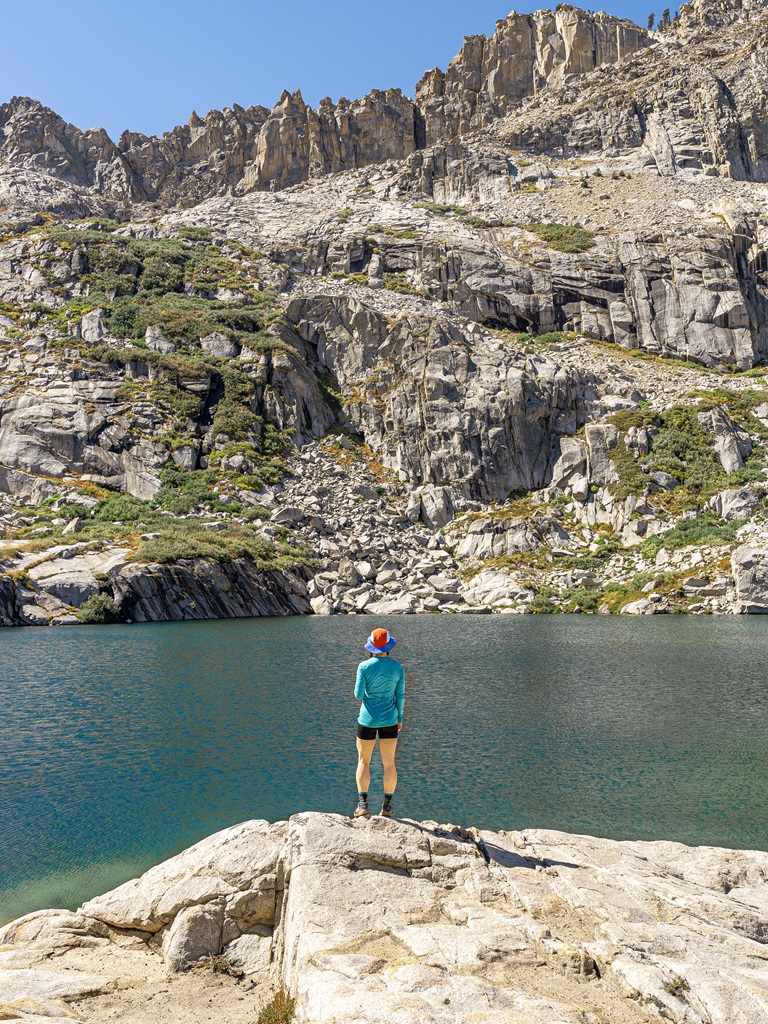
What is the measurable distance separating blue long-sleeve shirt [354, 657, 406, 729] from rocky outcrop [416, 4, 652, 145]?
133214 mm

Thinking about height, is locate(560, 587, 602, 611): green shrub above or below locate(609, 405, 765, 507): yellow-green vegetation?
below

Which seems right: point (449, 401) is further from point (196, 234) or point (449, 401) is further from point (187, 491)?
point (196, 234)

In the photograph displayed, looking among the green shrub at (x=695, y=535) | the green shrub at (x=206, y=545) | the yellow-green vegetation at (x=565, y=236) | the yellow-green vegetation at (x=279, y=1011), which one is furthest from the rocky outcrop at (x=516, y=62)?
the yellow-green vegetation at (x=279, y=1011)

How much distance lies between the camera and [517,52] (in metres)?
123

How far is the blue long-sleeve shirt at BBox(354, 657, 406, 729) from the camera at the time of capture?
9500mm

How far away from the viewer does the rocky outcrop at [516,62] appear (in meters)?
120

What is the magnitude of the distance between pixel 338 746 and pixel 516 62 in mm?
140806

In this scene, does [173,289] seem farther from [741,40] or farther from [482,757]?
[741,40]

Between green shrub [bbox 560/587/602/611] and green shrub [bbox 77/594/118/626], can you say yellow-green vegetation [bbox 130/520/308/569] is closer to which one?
green shrub [bbox 77/594/118/626]

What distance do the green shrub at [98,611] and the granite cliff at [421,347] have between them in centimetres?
37

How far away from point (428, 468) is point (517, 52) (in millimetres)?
98565

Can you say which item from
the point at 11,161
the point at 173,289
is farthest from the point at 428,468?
the point at 11,161

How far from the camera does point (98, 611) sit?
1815 inches

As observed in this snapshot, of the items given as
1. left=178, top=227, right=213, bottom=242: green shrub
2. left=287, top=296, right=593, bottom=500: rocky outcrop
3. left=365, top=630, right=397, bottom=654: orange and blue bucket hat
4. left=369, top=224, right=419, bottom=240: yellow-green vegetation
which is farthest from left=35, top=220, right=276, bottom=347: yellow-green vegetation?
left=365, top=630, right=397, bottom=654: orange and blue bucket hat
